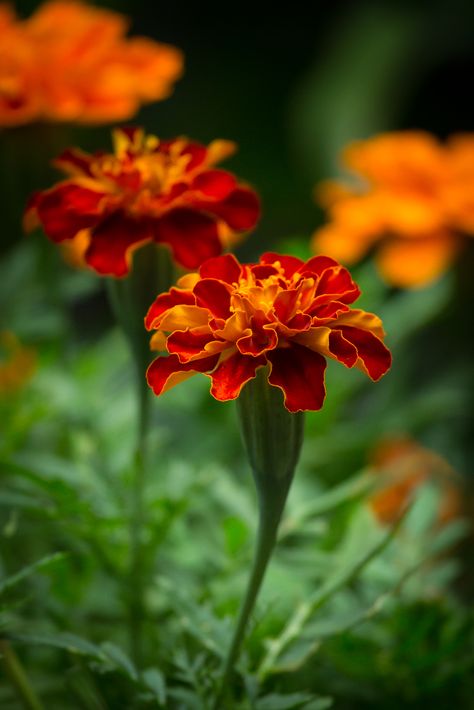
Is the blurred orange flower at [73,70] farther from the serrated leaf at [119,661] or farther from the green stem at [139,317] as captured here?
the serrated leaf at [119,661]

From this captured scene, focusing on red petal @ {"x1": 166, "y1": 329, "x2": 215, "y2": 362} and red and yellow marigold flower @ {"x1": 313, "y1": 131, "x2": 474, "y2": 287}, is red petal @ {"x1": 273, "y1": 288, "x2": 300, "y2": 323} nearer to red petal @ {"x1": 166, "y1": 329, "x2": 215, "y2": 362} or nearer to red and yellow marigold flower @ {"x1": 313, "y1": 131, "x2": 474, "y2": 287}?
red petal @ {"x1": 166, "y1": 329, "x2": 215, "y2": 362}

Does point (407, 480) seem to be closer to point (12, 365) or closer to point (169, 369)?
point (12, 365)

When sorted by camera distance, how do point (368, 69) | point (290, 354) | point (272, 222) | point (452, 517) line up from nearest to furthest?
point (290, 354) → point (452, 517) → point (272, 222) → point (368, 69)

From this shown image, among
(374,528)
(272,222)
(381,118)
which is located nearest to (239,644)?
(374,528)

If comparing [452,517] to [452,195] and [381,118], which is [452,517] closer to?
[452,195]

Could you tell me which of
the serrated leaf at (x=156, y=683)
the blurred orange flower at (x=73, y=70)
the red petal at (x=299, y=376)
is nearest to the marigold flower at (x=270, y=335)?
the red petal at (x=299, y=376)

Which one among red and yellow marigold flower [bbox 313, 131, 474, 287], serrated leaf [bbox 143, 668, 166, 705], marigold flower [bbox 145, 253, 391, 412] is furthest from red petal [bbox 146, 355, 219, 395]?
red and yellow marigold flower [bbox 313, 131, 474, 287]
